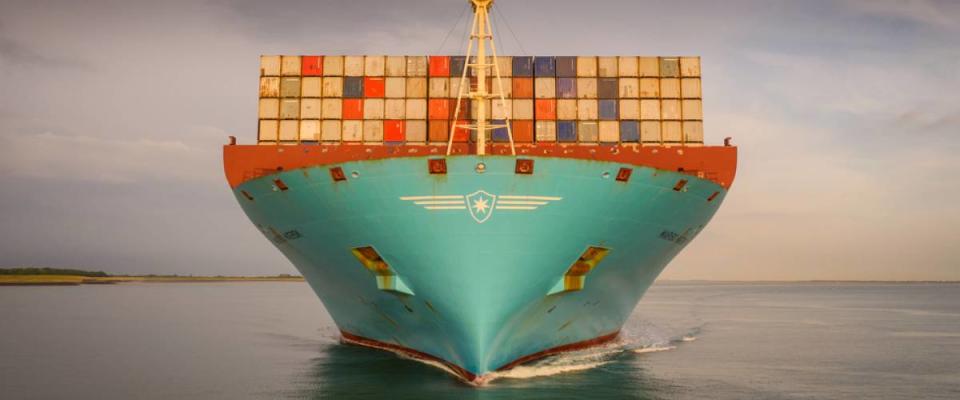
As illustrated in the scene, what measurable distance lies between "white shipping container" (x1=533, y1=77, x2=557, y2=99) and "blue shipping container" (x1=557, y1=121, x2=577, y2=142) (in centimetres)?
95

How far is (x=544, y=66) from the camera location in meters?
20.7

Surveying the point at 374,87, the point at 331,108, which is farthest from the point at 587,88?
the point at 331,108

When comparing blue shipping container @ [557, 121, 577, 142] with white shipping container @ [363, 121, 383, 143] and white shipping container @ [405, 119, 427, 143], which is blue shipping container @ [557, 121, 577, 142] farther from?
white shipping container @ [363, 121, 383, 143]

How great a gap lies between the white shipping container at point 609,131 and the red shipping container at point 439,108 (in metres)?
4.53

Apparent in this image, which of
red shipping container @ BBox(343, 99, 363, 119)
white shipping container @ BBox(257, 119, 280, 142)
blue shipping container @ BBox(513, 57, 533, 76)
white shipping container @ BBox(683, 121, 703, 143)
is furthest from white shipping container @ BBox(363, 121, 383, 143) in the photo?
white shipping container @ BBox(683, 121, 703, 143)

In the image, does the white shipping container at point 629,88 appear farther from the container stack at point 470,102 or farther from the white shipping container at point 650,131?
the white shipping container at point 650,131

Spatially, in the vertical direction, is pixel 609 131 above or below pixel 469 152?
above

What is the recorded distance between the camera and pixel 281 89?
20844 mm

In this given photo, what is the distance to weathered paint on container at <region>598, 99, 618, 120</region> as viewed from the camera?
20.1m

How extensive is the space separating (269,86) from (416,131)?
16.6 ft

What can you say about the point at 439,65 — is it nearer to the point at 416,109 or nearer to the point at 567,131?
the point at 416,109

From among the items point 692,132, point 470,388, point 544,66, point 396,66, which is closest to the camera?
point 470,388

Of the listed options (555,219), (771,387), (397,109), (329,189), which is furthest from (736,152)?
(329,189)

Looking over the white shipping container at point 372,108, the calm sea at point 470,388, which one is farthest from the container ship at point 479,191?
the calm sea at point 470,388
